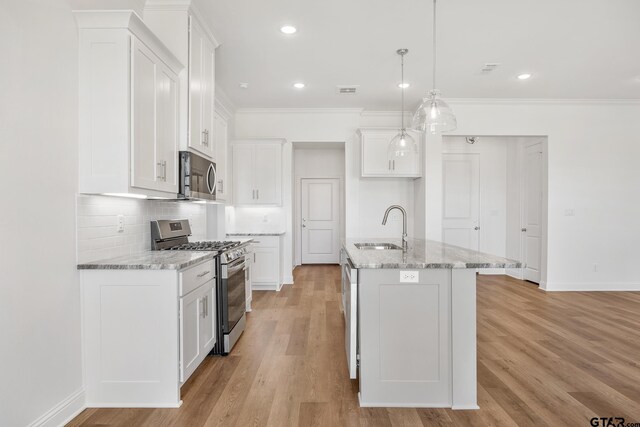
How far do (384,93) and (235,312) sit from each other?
357 cm

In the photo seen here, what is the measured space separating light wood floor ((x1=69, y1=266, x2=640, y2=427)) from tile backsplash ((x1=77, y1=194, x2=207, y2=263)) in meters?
1.01

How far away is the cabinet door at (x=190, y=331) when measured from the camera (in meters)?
2.28

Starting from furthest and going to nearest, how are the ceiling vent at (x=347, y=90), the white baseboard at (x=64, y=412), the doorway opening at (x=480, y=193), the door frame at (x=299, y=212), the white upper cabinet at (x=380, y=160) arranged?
the door frame at (x=299, y=212) → the doorway opening at (x=480, y=193) → the white upper cabinet at (x=380, y=160) → the ceiling vent at (x=347, y=90) → the white baseboard at (x=64, y=412)

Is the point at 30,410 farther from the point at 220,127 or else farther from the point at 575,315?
the point at 575,315

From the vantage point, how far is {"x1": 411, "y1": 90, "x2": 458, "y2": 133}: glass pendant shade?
266 centimetres

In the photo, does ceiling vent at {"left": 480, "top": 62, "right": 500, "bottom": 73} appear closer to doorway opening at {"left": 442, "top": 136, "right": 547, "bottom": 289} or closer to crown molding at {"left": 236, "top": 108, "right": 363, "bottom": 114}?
crown molding at {"left": 236, "top": 108, "right": 363, "bottom": 114}

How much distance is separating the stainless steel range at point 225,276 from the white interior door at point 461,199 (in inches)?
172

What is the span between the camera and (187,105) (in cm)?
288

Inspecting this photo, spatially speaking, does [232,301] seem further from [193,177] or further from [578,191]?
[578,191]

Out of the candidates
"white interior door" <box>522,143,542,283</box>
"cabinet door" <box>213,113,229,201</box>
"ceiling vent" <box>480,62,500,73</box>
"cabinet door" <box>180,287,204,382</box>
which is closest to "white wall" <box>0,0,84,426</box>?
"cabinet door" <box>180,287,204,382</box>

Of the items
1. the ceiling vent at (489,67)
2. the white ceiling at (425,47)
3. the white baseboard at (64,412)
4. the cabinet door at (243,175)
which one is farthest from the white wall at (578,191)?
the white baseboard at (64,412)

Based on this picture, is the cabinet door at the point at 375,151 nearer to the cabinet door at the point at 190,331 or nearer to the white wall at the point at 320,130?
the white wall at the point at 320,130

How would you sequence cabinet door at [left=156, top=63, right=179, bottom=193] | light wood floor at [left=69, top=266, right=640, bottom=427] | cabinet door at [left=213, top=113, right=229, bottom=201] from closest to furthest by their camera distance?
light wood floor at [left=69, top=266, right=640, bottom=427]
cabinet door at [left=156, top=63, right=179, bottom=193]
cabinet door at [left=213, top=113, right=229, bottom=201]

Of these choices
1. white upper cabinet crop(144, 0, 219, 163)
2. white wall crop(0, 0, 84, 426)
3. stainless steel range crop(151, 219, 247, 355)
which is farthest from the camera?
stainless steel range crop(151, 219, 247, 355)
